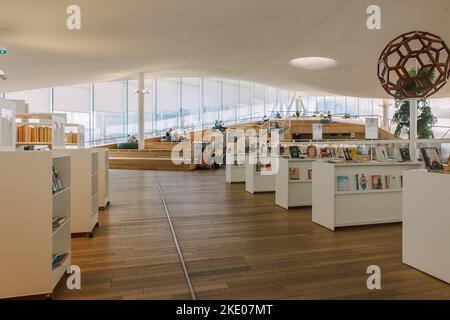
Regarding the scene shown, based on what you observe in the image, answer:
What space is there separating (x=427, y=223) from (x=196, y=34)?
758 centimetres

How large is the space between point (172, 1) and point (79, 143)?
16.2 feet

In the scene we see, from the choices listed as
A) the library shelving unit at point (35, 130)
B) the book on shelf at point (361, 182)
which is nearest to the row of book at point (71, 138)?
the library shelving unit at point (35, 130)

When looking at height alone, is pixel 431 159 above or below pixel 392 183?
above

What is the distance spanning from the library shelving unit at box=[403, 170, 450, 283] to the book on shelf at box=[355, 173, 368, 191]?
1360mm

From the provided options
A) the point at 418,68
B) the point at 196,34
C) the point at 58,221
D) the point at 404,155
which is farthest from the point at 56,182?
the point at 196,34

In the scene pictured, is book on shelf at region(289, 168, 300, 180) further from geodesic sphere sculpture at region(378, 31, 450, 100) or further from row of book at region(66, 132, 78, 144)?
row of book at region(66, 132, 78, 144)

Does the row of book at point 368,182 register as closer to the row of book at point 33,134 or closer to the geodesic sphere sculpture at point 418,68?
the geodesic sphere sculpture at point 418,68

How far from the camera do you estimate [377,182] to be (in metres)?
4.51

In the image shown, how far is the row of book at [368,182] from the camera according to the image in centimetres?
437

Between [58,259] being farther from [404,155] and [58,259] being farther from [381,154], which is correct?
[404,155]
